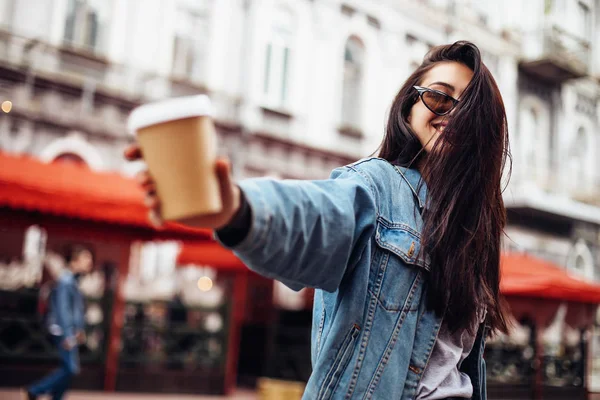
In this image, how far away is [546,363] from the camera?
9953mm

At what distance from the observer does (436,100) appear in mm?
1590

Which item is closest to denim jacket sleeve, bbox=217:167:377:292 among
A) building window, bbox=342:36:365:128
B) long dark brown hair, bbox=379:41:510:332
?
long dark brown hair, bbox=379:41:510:332

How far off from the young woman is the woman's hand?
1.1 inches

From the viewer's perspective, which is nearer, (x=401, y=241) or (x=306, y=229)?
(x=306, y=229)

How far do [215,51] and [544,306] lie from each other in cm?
696

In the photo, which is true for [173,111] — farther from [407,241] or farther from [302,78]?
[302,78]

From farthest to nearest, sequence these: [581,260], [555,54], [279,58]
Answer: [581,260] < [555,54] < [279,58]

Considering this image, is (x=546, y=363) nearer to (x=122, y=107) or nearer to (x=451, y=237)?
(x=122, y=107)

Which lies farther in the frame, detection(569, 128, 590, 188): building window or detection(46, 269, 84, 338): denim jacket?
detection(569, 128, 590, 188): building window

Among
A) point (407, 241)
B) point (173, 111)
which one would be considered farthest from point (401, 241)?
point (173, 111)

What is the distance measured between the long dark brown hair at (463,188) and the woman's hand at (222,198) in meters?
0.58

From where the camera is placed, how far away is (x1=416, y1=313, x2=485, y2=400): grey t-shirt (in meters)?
1.39

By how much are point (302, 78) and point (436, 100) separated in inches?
457

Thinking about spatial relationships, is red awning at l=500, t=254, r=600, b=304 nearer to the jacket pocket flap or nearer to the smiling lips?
the smiling lips
